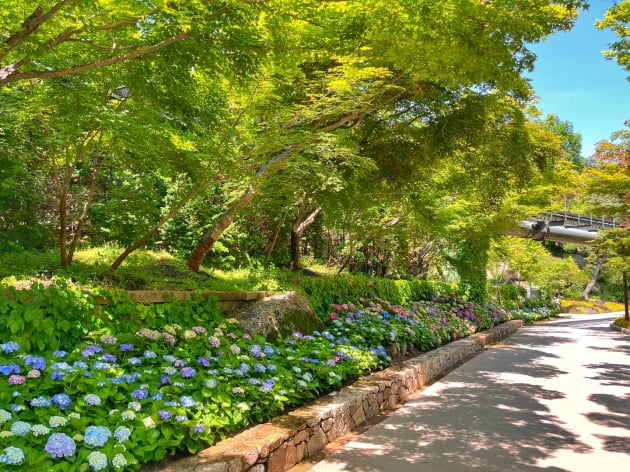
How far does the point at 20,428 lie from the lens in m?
2.41

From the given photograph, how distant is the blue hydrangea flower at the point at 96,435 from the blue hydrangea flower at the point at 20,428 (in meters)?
0.28

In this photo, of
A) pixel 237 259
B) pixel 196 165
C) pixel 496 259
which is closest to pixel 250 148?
pixel 196 165

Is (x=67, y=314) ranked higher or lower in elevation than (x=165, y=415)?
higher

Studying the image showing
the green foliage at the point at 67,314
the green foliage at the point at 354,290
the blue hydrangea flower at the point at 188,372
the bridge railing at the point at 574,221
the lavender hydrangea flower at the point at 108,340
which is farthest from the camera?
the bridge railing at the point at 574,221

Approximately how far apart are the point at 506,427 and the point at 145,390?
11.1ft

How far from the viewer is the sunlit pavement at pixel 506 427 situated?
3.57 m

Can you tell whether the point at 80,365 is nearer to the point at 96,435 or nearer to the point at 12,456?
the point at 96,435

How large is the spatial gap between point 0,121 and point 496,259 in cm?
1901

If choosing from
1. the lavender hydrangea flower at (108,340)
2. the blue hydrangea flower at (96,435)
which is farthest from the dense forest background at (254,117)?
the blue hydrangea flower at (96,435)

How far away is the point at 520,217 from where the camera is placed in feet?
49.6

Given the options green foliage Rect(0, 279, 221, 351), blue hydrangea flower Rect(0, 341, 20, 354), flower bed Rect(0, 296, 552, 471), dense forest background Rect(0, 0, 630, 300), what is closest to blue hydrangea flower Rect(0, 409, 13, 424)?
flower bed Rect(0, 296, 552, 471)

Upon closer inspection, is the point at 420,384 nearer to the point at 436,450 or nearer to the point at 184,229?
the point at 436,450

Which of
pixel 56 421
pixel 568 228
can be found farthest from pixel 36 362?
pixel 568 228

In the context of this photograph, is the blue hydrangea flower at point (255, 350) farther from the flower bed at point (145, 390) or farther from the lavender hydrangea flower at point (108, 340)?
the lavender hydrangea flower at point (108, 340)
